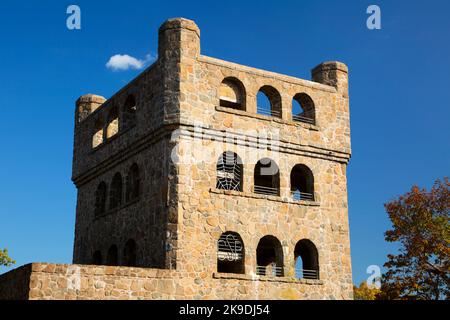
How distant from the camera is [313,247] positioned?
27219 millimetres

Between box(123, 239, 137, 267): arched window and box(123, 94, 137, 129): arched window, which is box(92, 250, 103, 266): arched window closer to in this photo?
box(123, 239, 137, 267): arched window

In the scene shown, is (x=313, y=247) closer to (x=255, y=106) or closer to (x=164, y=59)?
(x=255, y=106)

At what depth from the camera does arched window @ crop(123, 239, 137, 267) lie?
2756 cm

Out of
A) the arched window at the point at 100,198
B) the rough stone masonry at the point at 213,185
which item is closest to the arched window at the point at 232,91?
the rough stone masonry at the point at 213,185

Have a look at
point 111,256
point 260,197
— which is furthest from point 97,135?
point 260,197

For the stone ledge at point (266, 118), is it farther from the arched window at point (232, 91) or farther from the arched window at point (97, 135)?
the arched window at point (97, 135)

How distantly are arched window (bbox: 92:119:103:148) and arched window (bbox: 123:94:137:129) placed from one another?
8.22 ft

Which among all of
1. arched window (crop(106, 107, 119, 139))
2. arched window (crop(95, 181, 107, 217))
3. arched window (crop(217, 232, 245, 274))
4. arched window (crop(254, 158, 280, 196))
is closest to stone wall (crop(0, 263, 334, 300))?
arched window (crop(217, 232, 245, 274))

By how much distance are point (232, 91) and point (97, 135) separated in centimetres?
755

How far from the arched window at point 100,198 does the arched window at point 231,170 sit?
238 inches

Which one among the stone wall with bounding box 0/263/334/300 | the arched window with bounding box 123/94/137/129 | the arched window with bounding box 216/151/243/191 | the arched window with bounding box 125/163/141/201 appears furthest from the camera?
the arched window with bounding box 123/94/137/129

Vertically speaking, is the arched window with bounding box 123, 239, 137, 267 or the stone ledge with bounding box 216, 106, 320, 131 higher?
the stone ledge with bounding box 216, 106, 320, 131

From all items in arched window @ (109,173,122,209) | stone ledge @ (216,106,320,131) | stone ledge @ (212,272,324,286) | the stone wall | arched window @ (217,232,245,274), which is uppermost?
stone ledge @ (216,106,320,131)
